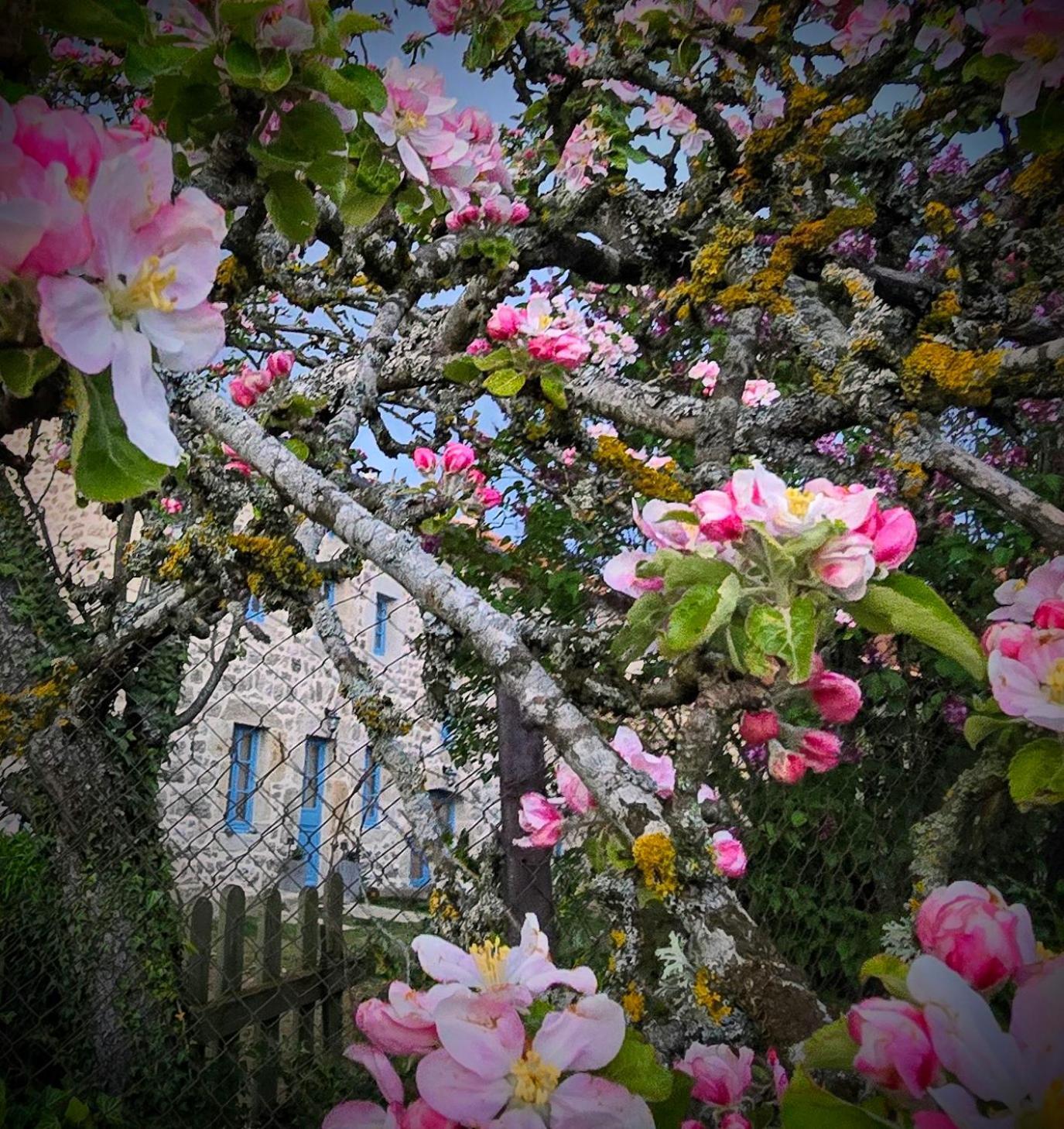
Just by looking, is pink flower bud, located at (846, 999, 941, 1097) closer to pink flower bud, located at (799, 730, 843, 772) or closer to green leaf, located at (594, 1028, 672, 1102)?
green leaf, located at (594, 1028, 672, 1102)

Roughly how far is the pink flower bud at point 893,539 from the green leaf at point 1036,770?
0.81 feet

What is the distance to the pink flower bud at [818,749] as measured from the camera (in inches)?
34.4


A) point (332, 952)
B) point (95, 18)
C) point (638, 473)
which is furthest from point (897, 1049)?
point (332, 952)

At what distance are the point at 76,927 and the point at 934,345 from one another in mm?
2585

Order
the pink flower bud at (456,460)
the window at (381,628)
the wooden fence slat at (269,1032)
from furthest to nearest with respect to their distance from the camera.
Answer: the window at (381,628)
the wooden fence slat at (269,1032)
the pink flower bud at (456,460)

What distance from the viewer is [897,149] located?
1673mm

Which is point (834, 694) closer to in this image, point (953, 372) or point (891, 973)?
point (891, 973)

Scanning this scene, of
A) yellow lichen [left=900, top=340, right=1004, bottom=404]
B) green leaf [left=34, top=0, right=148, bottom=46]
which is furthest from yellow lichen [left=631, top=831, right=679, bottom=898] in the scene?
yellow lichen [left=900, top=340, right=1004, bottom=404]

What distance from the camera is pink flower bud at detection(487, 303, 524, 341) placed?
4.48ft

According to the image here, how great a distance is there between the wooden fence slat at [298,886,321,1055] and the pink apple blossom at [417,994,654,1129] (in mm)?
2641

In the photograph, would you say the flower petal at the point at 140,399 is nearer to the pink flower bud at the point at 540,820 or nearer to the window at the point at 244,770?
the pink flower bud at the point at 540,820

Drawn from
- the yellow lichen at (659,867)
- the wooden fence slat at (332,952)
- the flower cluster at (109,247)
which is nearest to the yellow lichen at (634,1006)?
the yellow lichen at (659,867)

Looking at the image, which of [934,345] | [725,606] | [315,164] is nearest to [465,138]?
[315,164]

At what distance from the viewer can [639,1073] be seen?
482 mm
